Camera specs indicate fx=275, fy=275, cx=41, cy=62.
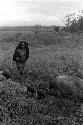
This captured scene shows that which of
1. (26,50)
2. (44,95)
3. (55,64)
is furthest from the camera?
(55,64)

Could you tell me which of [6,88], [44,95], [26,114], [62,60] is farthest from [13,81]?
[62,60]

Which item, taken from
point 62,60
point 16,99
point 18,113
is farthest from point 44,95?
point 62,60

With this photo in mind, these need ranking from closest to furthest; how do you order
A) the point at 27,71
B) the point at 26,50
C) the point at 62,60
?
the point at 26,50 < the point at 27,71 < the point at 62,60

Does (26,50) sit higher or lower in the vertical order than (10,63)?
higher

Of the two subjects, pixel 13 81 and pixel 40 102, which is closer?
pixel 40 102

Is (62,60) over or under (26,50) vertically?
under

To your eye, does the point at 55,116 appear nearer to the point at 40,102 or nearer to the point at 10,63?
the point at 40,102

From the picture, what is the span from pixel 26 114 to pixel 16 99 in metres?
1.10

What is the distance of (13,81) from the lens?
12.0 m

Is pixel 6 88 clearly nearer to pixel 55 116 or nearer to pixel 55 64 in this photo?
pixel 55 116

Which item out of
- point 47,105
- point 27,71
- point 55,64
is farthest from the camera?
point 55,64

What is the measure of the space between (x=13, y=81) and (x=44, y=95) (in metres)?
2.72

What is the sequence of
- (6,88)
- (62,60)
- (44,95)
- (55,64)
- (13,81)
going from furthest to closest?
(62,60)
(55,64)
(13,81)
(6,88)
(44,95)

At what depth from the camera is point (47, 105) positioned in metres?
9.02
